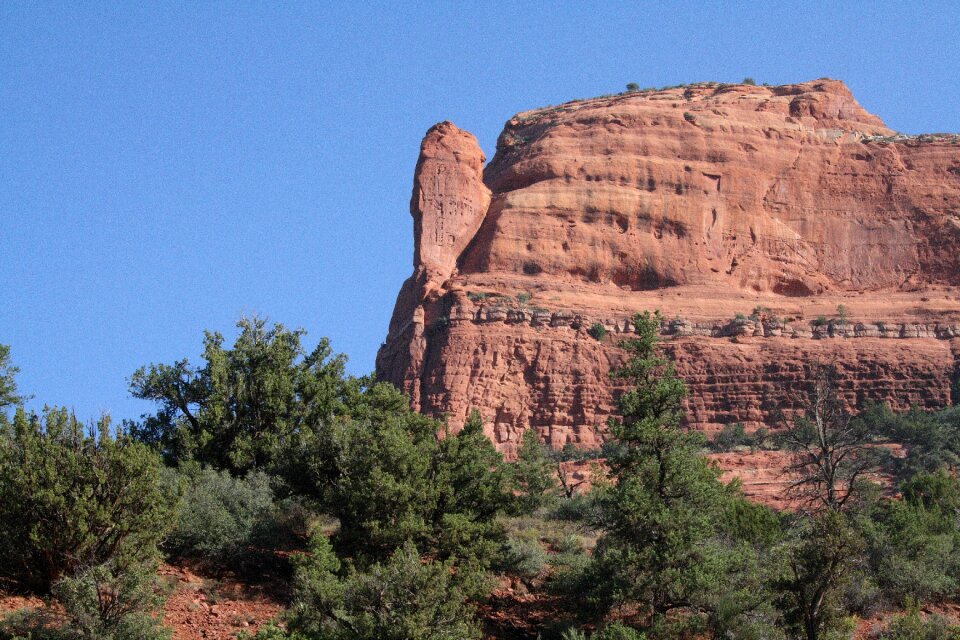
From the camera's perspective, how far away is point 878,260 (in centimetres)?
7831

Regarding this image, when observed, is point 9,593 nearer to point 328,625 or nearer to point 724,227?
point 328,625

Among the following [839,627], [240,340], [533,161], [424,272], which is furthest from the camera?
[533,161]

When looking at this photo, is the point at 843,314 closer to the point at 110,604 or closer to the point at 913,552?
the point at 913,552

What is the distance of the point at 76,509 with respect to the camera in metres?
19.1

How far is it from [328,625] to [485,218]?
186 ft

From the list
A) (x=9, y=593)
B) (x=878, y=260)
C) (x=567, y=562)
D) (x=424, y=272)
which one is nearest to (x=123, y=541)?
(x=9, y=593)

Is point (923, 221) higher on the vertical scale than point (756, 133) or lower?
lower

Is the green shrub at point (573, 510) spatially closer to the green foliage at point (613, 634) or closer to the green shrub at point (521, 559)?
the green shrub at point (521, 559)

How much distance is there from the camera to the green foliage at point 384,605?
19.1m

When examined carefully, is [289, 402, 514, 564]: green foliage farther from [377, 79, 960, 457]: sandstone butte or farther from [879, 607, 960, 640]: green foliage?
[377, 79, 960, 457]: sandstone butte

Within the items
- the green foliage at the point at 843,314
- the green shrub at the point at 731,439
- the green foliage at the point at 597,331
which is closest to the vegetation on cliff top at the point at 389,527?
the green shrub at the point at 731,439

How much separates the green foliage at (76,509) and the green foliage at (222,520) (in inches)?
86.0

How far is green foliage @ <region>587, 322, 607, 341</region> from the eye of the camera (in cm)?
6931

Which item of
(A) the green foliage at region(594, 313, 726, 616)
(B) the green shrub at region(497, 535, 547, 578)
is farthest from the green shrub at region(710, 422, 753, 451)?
(A) the green foliage at region(594, 313, 726, 616)
